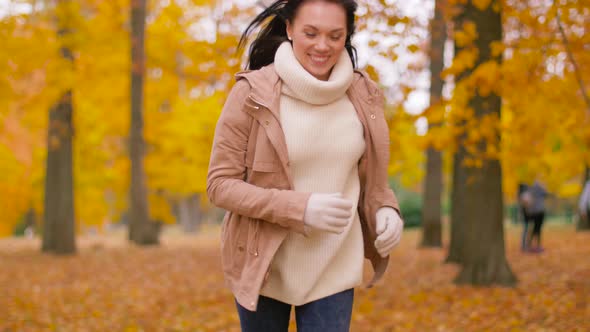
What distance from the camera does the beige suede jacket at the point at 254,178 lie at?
2.49 meters

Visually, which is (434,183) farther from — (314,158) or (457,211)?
(314,158)

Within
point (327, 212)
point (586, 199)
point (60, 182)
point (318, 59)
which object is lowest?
point (60, 182)

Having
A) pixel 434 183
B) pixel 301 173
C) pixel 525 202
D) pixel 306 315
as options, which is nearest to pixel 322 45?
pixel 301 173

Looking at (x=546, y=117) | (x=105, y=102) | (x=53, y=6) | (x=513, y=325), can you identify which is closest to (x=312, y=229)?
(x=513, y=325)

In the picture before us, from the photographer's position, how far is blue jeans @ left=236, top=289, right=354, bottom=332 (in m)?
2.68

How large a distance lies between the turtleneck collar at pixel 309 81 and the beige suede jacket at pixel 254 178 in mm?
46

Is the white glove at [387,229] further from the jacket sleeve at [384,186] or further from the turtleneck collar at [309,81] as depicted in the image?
the turtleneck collar at [309,81]

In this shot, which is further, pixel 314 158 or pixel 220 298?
pixel 220 298

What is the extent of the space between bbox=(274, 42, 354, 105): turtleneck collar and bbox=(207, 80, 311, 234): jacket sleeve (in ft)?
0.50

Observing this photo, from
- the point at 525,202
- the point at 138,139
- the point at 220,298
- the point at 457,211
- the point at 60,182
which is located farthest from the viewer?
the point at 138,139

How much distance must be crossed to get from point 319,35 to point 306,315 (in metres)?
1.06

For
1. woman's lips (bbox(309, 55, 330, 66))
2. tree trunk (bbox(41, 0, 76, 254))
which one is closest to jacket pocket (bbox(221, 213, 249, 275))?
woman's lips (bbox(309, 55, 330, 66))

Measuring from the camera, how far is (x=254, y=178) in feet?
8.61

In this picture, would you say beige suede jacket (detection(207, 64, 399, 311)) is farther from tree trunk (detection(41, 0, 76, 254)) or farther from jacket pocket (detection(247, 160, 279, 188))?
tree trunk (detection(41, 0, 76, 254))
